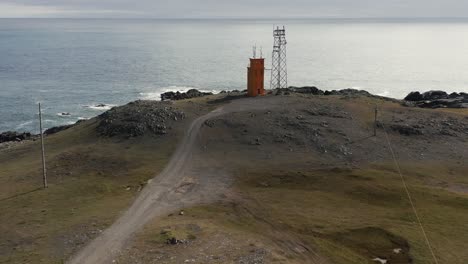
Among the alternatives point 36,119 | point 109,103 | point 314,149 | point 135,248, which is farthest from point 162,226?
point 109,103

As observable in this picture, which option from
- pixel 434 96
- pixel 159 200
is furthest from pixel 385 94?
pixel 159 200

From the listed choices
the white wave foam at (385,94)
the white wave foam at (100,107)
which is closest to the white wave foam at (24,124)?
the white wave foam at (100,107)

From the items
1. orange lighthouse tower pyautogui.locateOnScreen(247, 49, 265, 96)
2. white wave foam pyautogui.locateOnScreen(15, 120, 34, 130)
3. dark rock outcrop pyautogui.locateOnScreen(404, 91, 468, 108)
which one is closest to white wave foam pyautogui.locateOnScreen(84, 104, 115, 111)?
white wave foam pyautogui.locateOnScreen(15, 120, 34, 130)

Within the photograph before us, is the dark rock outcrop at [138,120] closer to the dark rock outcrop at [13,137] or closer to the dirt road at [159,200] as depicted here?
the dirt road at [159,200]

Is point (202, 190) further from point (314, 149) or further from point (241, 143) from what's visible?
point (314, 149)

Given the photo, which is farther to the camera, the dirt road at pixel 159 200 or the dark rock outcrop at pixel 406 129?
the dark rock outcrop at pixel 406 129

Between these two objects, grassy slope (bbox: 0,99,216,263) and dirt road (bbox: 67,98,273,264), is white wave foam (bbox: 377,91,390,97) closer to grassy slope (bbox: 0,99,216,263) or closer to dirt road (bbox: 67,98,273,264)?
grassy slope (bbox: 0,99,216,263)
